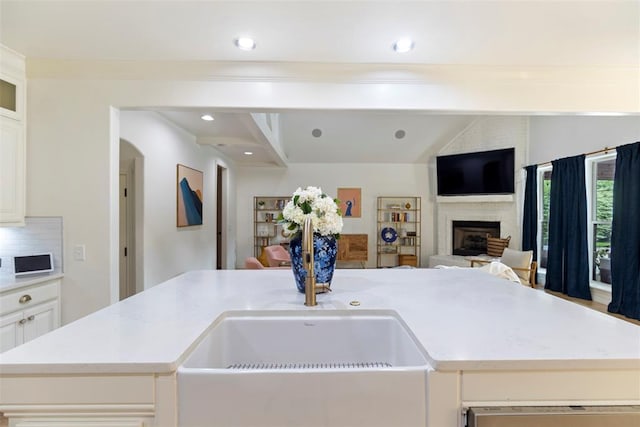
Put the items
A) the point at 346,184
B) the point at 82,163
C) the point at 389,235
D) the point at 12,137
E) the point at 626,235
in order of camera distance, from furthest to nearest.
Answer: the point at 346,184 → the point at 389,235 → the point at 626,235 → the point at 82,163 → the point at 12,137

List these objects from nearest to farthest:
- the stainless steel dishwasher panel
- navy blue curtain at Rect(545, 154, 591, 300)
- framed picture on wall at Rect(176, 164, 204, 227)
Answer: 1. the stainless steel dishwasher panel
2. framed picture on wall at Rect(176, 164, 204, 227)
3. navy blue curtain at Rect(545, 154, 591, 300)

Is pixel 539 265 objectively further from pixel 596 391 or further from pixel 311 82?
pixel 596 391

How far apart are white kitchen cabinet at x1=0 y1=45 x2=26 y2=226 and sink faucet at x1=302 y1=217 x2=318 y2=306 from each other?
2.33 m

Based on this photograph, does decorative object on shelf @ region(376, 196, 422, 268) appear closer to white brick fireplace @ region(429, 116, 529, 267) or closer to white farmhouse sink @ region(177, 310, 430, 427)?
white brick fireplace @ region(429, 116, 529, 267)

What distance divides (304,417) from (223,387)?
23cm

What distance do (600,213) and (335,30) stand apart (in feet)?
15.7

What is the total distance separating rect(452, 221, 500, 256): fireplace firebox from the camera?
21.3 ft

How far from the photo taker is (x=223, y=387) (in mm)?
838

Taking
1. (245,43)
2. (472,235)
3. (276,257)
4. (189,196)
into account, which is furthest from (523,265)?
(189,196)

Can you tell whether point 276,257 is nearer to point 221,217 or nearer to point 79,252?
point 221,217

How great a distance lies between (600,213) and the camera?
4.60 m

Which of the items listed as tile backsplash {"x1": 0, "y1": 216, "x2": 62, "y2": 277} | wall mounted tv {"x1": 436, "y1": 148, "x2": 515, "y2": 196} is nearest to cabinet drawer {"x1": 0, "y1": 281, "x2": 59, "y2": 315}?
tile backsplash {"x1": 0, "y1": 216, "x2": 62, "y2": 277}

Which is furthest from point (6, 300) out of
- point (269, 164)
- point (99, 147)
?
point (269, 164)

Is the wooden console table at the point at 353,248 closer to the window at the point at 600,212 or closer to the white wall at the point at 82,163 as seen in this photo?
the window at the point at 600,212
